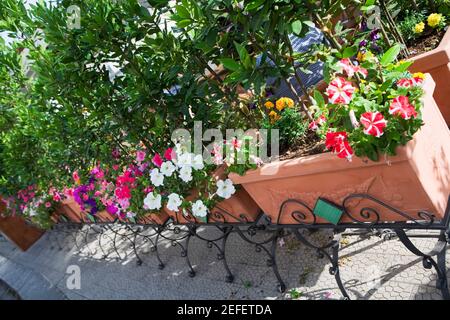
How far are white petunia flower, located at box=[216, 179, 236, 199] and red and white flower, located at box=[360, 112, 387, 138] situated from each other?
85 cm

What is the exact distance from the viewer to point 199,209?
82.9 inches

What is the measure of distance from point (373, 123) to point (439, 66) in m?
0.86

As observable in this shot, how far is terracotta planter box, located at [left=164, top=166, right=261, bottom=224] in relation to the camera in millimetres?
2057

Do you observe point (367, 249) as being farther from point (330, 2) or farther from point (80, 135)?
point (80, 135)

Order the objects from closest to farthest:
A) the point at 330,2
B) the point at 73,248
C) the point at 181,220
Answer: the point at 330,2
the point at 181,220
the point at 73,248

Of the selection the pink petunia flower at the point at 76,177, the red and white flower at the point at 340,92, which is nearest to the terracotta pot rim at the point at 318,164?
the red and white flower at the point at 340,92

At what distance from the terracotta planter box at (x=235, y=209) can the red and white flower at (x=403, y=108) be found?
0.99m

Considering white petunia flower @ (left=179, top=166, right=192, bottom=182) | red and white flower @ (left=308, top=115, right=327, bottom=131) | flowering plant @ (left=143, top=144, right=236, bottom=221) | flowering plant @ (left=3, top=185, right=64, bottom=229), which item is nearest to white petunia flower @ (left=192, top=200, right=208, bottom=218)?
flowering plant @ (left=143, top=144, right=236, bottom=221)

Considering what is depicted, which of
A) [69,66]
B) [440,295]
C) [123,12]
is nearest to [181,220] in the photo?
[69,66]

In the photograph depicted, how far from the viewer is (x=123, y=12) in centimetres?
185

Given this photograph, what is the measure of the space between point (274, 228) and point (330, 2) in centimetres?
110

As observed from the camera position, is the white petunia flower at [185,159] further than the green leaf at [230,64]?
Yes

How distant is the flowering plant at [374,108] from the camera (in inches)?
49.9

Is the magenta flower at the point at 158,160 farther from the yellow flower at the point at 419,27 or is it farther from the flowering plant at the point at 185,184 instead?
the yellow flower at the point at 419,27
